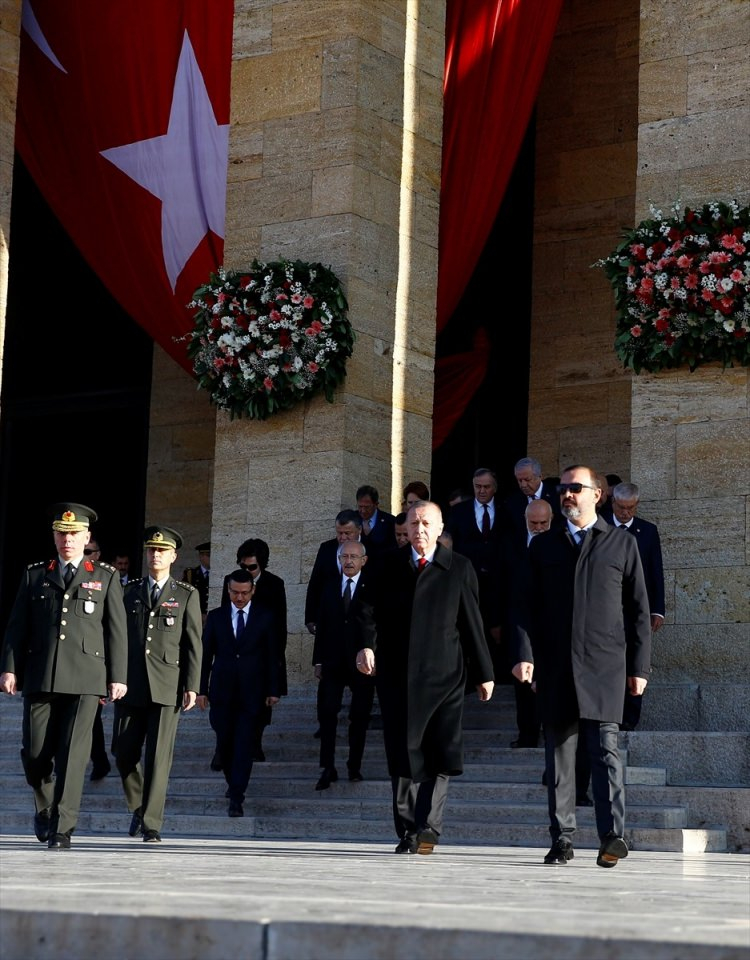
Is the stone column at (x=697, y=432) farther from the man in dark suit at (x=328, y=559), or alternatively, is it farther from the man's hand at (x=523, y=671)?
the man's hand at (x=523, y=671)

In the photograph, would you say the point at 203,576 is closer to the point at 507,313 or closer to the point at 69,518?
the point at 507,313

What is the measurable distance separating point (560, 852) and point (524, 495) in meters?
4.19

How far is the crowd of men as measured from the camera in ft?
26.2

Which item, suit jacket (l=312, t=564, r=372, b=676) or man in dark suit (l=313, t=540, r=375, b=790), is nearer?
man in dark suit (l=313, t=540, r=375, b=790)

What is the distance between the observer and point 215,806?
431 inches

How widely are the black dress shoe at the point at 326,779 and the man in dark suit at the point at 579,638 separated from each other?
2.96 meters

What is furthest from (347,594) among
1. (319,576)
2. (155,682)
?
(155,682)

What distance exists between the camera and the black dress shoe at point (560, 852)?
7781 mm

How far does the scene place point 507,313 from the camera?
57.8 ft

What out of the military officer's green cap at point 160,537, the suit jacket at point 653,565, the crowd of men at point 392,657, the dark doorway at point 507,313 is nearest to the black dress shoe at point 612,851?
the crowd of men at point 392,657

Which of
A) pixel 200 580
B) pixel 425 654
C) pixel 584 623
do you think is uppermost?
pixel 200 580

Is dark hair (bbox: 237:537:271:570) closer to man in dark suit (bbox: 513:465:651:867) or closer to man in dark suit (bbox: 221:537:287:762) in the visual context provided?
man in dark suit (bbox: 221:537:287:762)

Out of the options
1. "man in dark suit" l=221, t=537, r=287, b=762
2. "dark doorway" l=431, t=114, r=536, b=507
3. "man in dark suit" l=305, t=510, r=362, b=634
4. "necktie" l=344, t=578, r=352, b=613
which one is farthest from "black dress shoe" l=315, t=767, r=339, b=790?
"dark doorway" l=431, t=114, r=536, b=507

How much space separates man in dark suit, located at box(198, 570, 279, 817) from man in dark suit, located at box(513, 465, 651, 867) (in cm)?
320
